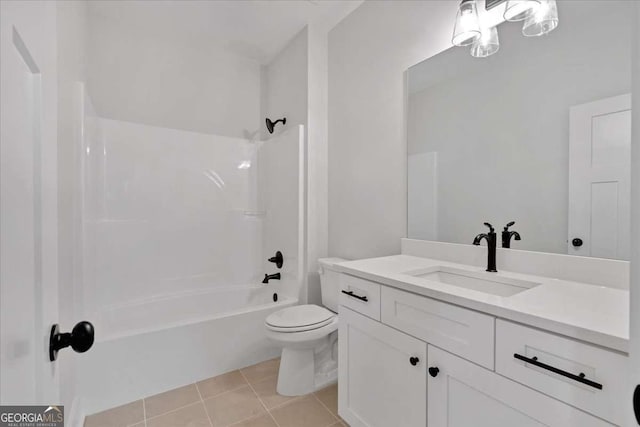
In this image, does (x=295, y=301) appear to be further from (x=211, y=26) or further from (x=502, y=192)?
(x=211, y=26)

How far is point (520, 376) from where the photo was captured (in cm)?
82

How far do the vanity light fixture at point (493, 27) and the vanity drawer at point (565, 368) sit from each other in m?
1.24

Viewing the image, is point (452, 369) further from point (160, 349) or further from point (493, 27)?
point (160, 349)

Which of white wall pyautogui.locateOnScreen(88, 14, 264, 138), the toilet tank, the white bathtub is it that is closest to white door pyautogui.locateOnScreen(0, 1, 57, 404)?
the white bathtub

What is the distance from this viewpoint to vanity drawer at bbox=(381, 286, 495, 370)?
905 millimetres

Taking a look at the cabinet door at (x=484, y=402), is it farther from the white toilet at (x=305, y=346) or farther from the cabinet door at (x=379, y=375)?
the white toilet at (x=305, y=346)

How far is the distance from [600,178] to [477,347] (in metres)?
0.80

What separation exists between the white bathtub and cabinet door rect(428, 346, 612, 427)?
4.76 ft

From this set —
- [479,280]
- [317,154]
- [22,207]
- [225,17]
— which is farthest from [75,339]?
[225,17]

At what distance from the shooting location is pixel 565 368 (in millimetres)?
738

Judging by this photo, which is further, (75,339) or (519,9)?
(519,9)

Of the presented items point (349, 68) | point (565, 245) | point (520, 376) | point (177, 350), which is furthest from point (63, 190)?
point (565, 245)

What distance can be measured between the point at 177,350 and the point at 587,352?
2.04m

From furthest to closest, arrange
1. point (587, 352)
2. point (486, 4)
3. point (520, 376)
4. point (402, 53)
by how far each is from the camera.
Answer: point (402, 53) < point (486, 4) < point (520, 376) < point (587, 352)
